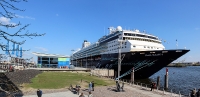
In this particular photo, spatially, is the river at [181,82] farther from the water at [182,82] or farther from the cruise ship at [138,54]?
the cruise ship at [138,54]

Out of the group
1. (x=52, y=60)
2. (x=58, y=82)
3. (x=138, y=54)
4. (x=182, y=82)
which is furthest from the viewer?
(x=52, y=60)

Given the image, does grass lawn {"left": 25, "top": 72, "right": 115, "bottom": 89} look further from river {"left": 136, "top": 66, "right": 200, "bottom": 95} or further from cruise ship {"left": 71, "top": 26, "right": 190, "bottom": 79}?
river {"left": 136, "top": 66, "right": 200, "bottom": 95}

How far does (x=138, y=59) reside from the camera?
38031 millimetres

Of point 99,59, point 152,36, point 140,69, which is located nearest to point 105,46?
point 99,59

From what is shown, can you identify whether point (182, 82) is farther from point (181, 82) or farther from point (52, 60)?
Result: point (52, 60)

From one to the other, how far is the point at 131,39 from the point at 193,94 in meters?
29.9

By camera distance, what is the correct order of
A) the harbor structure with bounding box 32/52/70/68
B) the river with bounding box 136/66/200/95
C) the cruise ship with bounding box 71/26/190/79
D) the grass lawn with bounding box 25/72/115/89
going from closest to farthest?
the grass lawn with bounding box 25/72/115/89 < the river with bounding box 136/66/200/95 < the cruise ship with bounding box 71/26/190/79 < the harbor structure with bounding box 32/52/70/68

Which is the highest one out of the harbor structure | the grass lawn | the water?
the harbor structure

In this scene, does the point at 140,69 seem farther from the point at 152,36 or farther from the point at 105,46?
the point at 105,46

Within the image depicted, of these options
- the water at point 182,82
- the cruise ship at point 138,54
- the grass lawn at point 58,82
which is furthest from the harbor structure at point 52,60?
the water at point 182,82

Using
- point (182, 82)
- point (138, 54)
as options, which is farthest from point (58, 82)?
point (182, 82)

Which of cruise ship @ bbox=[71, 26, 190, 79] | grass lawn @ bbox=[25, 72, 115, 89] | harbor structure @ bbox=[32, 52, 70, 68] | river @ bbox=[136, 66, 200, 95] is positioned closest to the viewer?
grass lawn @ bbox=[25, 72, 115, 89]

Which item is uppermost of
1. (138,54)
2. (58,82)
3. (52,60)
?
(138,54)

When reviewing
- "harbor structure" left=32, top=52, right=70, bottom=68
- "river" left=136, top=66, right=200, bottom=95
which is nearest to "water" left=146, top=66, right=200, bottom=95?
"river" left=136, top=66, right=200, bottom=95
